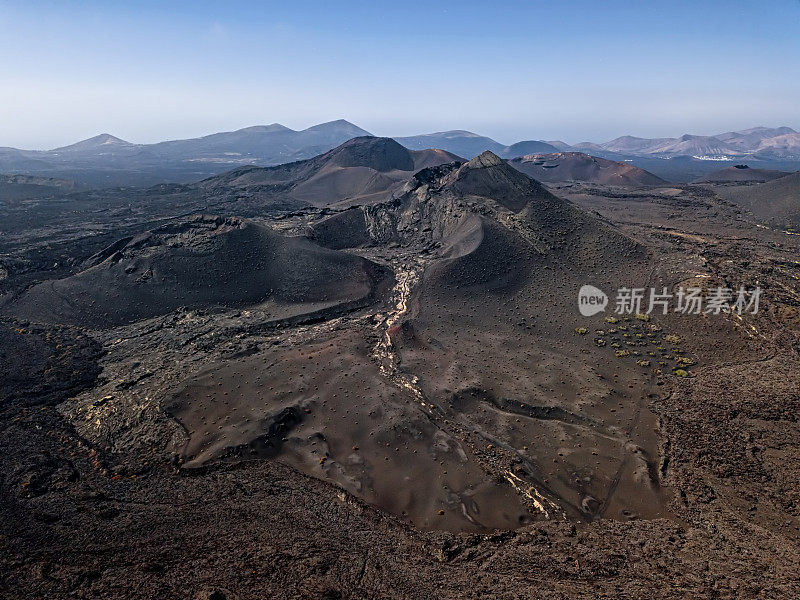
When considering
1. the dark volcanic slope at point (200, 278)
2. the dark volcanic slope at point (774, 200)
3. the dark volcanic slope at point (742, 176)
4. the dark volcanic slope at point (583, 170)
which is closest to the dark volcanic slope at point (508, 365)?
the dark volcanic slope at point (200, 278)

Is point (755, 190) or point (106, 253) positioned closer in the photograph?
point (106, 253)

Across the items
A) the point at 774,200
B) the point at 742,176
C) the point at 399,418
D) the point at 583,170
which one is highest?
the point at 583,170

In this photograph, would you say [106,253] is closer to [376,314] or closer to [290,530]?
[376,314]

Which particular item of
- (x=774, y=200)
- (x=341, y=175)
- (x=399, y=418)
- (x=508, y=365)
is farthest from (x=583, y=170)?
(x=399, y=418)

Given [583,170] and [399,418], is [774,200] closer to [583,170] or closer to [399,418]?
[583,170]

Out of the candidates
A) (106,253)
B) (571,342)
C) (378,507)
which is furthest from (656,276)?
(106,253)

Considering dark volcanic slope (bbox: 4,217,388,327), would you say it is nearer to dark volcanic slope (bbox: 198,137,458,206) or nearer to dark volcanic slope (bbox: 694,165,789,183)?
dark volcanic slope (bbox: 198,137,458,206)

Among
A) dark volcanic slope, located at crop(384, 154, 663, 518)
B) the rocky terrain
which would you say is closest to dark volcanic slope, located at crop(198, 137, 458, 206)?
dark volcanic slope, located at crop(384, 154, 663, 518)
